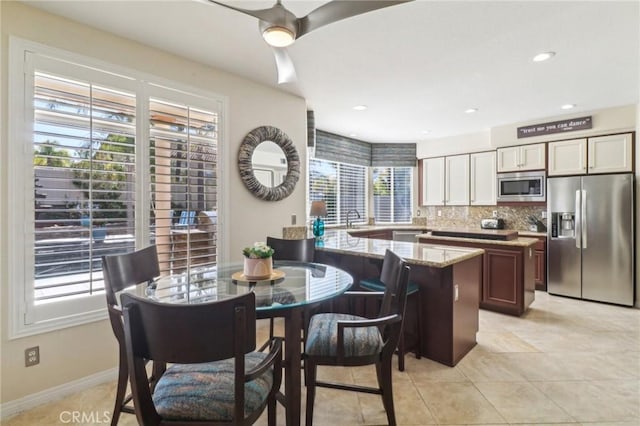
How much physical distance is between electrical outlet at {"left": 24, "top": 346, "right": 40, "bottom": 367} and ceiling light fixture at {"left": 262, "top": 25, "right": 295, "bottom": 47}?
8.01ft

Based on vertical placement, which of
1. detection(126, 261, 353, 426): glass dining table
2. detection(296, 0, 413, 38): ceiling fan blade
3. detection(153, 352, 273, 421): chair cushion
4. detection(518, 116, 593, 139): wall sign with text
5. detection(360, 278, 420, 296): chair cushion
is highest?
detection(518, 116, 593, 139): wall sign with text

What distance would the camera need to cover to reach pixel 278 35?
1.58 metres

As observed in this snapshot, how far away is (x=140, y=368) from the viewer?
1.06 m

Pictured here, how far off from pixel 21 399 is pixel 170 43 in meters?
2.66

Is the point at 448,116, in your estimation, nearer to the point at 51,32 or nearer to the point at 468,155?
the point at 468,155

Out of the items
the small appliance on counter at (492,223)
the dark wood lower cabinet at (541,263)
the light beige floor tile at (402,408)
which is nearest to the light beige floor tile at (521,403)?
the light beige floor tile at (402,408)

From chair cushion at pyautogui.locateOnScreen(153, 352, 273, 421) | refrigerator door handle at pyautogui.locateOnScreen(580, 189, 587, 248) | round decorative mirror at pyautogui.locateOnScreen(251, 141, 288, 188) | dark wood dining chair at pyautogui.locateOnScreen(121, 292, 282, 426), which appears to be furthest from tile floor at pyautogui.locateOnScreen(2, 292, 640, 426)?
round decorative mirror at pyautogui.locateOnScreen(251, 141, 288, 188)

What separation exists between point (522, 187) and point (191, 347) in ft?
16.7

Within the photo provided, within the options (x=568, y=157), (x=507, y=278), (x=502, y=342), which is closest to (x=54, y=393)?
(x=502, y=342)

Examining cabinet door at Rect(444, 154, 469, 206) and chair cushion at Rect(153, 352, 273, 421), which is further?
cabinet door at Rect(444, 154, 469, 206)

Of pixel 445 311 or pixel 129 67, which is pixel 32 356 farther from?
pixel 445 311

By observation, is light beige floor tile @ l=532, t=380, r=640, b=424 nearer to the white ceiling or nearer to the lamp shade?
the lamp shade

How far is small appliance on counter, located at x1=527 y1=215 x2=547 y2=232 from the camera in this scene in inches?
181

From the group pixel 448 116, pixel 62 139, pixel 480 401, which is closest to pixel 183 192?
pixel 62 139
